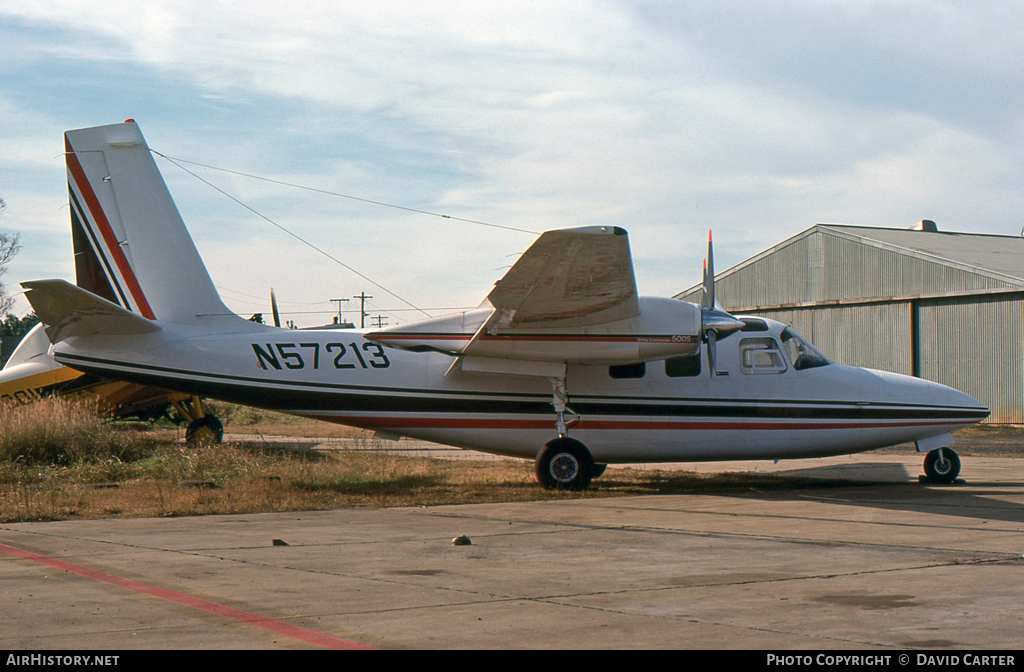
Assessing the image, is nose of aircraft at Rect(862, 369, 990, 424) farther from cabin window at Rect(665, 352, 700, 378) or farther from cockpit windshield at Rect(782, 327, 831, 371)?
cabin window at Rect(665, 352, 700, 378)

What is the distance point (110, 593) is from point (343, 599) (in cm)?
168

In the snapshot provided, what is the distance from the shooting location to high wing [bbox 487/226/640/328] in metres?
11.8

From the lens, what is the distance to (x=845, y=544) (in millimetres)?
8953

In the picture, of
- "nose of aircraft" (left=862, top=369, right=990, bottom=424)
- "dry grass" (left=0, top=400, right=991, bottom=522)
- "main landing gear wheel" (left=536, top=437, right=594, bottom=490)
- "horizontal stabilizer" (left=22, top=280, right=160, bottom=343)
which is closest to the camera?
"dry grass" (left=0, top=400, right=991, bottom=522)

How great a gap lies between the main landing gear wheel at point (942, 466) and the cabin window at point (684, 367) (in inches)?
172

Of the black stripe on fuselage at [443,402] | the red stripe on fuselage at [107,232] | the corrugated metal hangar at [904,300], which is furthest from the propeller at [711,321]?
the corrugated metal hangar at [904,300]

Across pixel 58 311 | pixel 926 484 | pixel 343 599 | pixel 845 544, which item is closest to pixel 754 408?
pixel 926 484

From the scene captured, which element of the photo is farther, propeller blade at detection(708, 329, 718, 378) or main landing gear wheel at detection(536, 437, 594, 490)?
propeller blade at detection(708, 329, 718, 378)

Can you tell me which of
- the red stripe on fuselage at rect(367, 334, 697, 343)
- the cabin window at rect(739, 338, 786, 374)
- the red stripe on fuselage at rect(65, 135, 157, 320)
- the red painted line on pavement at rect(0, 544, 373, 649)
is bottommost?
the red painted line on pavement at rect(0, 544, 373, 649)

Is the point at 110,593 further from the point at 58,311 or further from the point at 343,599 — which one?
the point at 58,311

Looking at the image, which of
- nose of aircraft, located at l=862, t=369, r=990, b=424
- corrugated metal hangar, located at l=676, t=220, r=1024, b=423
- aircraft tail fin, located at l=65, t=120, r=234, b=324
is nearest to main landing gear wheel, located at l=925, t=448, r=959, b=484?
nose of aircraft, located at l=862, t=369, r=990, b=424

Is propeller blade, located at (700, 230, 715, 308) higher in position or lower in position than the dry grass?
higher

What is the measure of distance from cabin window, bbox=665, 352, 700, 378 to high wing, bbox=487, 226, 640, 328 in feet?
5.25

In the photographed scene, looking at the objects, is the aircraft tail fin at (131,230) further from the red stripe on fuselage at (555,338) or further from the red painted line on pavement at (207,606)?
the red painted line on pavement at (207,606)
